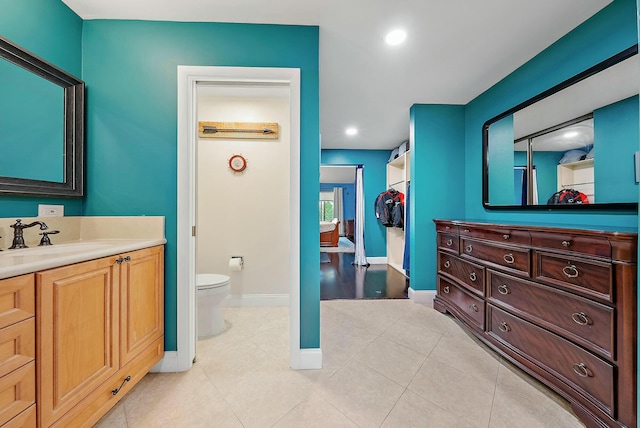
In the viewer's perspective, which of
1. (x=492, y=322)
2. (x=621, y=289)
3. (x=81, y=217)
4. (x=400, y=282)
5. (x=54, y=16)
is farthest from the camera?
(x=400, y=282)

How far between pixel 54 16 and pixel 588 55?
3.45 m

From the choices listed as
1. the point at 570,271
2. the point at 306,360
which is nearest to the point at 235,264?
the point at 306,360

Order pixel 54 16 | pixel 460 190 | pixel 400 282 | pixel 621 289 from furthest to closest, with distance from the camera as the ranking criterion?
1. pixel 400 282
2. pixel 460 190
3. pixel 54 16
4. pixel 621 289

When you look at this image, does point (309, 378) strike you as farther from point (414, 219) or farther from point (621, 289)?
point (414, 219)

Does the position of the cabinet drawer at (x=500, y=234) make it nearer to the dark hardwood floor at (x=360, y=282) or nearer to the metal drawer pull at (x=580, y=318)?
the metal drawer pull at (x=580, y=318)

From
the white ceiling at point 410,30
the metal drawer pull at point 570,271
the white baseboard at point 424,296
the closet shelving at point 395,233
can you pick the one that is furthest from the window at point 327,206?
the metal drawer pull at point 570,271

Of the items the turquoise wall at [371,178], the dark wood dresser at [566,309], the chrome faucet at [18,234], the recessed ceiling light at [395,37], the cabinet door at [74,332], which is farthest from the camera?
the turquoise wall at [371,178]

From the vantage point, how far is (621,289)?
1.09 m

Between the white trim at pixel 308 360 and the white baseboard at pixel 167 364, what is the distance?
84 centimetres

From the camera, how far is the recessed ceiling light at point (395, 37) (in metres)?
1.75

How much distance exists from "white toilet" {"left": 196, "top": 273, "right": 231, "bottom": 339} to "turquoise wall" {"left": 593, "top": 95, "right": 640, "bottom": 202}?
9.24 feet

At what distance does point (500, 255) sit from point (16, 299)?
2554 mm

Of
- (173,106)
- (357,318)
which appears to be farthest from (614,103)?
(173,106)

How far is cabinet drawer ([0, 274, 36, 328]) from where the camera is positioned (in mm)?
774
